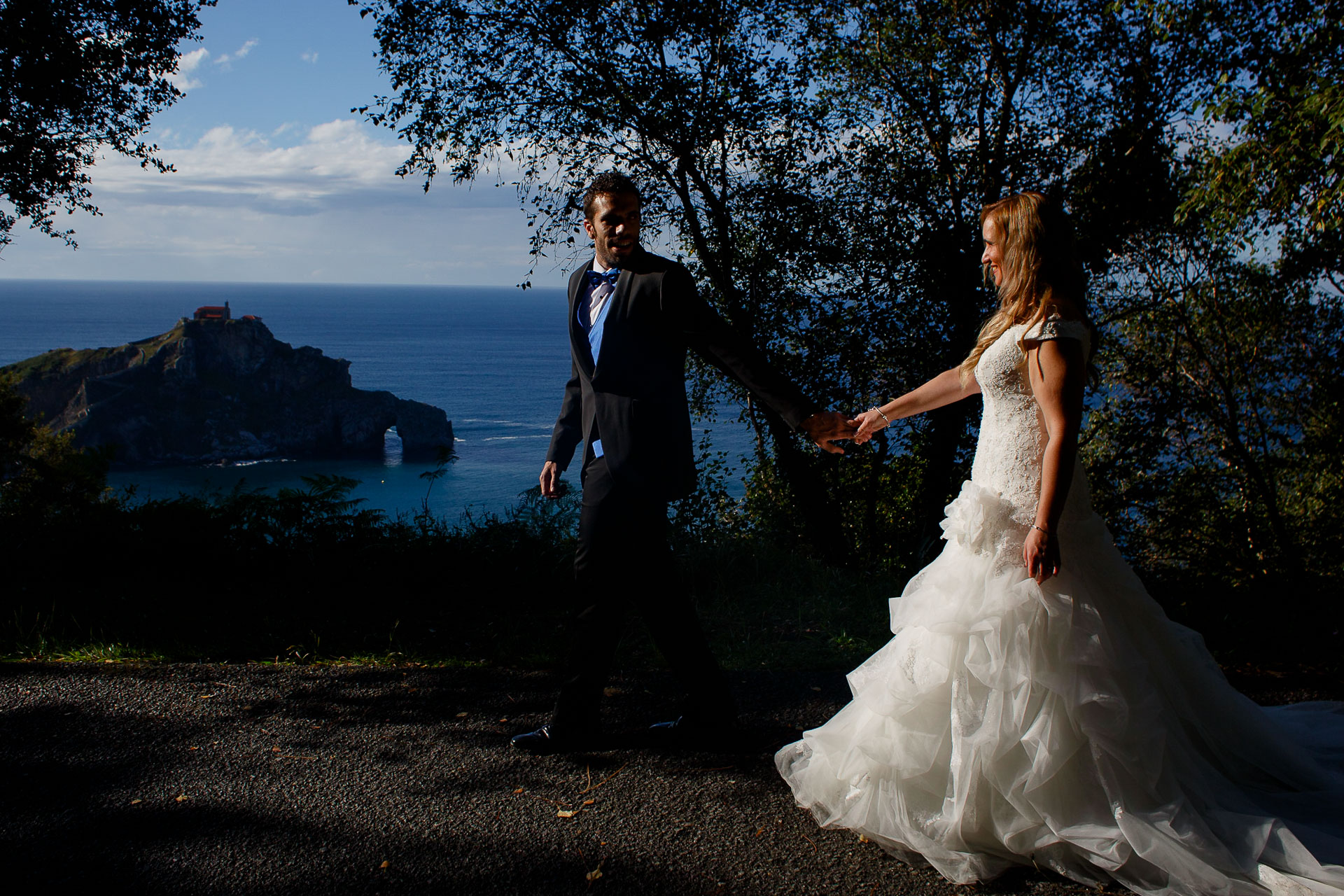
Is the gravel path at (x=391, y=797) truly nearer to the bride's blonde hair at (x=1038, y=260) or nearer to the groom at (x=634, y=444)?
the groom at (x=634, y=444)

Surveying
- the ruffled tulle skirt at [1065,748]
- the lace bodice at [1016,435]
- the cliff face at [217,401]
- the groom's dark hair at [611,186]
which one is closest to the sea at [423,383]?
the cliff face at [217,401]

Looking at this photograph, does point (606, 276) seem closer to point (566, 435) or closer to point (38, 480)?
point (566, 435)

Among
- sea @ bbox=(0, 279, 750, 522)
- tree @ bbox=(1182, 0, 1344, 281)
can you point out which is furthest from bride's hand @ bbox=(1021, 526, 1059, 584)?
sea @ bbox=(0, 279, 750, 522)

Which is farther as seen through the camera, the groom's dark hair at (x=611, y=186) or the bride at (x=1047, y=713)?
the groom's dark hair at (x=611, y=186)

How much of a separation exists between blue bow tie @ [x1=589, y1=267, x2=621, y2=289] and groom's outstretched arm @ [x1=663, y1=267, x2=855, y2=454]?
0.83 ft

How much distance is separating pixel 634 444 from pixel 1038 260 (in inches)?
61.7

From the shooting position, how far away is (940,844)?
2.64 meters

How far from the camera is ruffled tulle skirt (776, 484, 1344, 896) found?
2.53 metres

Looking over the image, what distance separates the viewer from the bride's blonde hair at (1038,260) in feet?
9.32

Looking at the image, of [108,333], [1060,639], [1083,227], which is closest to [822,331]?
[1083,227]

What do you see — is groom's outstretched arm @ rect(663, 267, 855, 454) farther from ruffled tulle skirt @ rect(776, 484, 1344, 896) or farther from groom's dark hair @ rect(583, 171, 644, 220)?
ruffled tulle skirt @ rect(776, 484, 1344, 896)

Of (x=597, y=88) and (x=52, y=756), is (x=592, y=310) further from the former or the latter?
(x=597, y=88)

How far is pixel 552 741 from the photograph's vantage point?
11.3 ft

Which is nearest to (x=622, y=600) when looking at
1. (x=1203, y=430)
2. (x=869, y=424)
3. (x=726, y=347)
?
(x=726, y=347)
